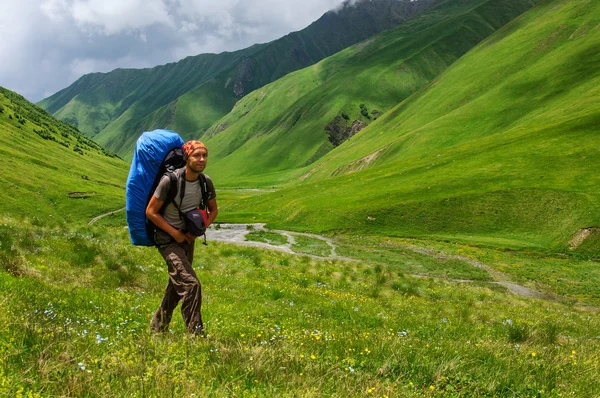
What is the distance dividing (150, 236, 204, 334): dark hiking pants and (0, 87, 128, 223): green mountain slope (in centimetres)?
5286

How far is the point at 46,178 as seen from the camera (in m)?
95.6

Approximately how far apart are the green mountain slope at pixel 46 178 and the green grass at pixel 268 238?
28.8 metres

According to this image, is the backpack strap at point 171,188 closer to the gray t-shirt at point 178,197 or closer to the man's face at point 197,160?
the gray t-shirt at point 178,197

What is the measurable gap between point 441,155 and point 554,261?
4673 centimetres

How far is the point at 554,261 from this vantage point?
44.5 m

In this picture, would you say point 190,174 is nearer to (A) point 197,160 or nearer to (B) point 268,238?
(A) point 197,160

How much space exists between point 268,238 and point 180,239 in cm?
5233

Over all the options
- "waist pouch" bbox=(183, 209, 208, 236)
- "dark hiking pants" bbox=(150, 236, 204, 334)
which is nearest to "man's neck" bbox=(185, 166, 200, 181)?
"waist pouch" bbox=(183, 209, 208, 236)

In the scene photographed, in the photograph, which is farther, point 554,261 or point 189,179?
point 554,261

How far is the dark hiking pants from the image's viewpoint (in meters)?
7.15

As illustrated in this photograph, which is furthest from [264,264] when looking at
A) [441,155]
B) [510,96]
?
[510,96]

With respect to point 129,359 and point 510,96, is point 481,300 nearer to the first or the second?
point 129,359

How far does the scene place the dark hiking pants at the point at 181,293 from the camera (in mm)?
7152

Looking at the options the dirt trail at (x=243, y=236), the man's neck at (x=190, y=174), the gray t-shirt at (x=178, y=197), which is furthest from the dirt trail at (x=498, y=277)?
the man's neck at (x=190, y=174)
